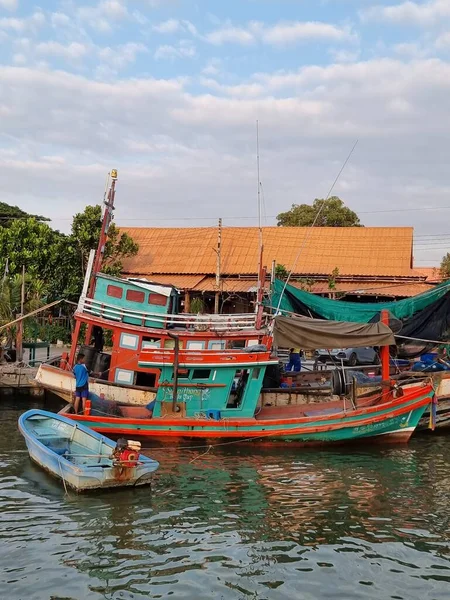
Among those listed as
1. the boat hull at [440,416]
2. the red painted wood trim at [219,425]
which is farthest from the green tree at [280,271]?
the red painted wood trim at [219,425]

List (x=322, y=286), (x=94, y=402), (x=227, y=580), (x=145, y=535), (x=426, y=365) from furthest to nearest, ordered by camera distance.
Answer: (x=322, y=286), (x=426, y=365), (x=94, y=402), (x=145, y=535), (x=227, y=580)

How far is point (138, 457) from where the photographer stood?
1091cm

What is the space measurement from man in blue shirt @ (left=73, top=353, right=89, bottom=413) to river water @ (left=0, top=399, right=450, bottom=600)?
1.80m

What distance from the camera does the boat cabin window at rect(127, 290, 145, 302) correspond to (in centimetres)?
1523

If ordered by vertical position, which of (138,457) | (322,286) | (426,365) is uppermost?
(322,286)

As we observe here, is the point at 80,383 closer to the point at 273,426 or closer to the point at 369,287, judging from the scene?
the point at 273,426

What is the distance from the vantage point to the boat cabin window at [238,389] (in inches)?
575

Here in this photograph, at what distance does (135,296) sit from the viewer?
15.2m

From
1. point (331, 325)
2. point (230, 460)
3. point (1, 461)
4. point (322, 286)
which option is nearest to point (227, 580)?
point (230, 460)

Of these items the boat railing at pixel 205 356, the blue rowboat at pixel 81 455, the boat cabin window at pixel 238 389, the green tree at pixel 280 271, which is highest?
the green tree at pixel 280 271

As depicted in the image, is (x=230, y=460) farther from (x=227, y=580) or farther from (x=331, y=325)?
(x=227, y=580)

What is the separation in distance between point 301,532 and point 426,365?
10255 mm

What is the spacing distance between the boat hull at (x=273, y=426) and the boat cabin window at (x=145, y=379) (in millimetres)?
1486

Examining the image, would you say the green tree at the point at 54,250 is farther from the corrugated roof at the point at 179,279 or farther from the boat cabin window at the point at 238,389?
the boat cabin window at the point at 238,389
